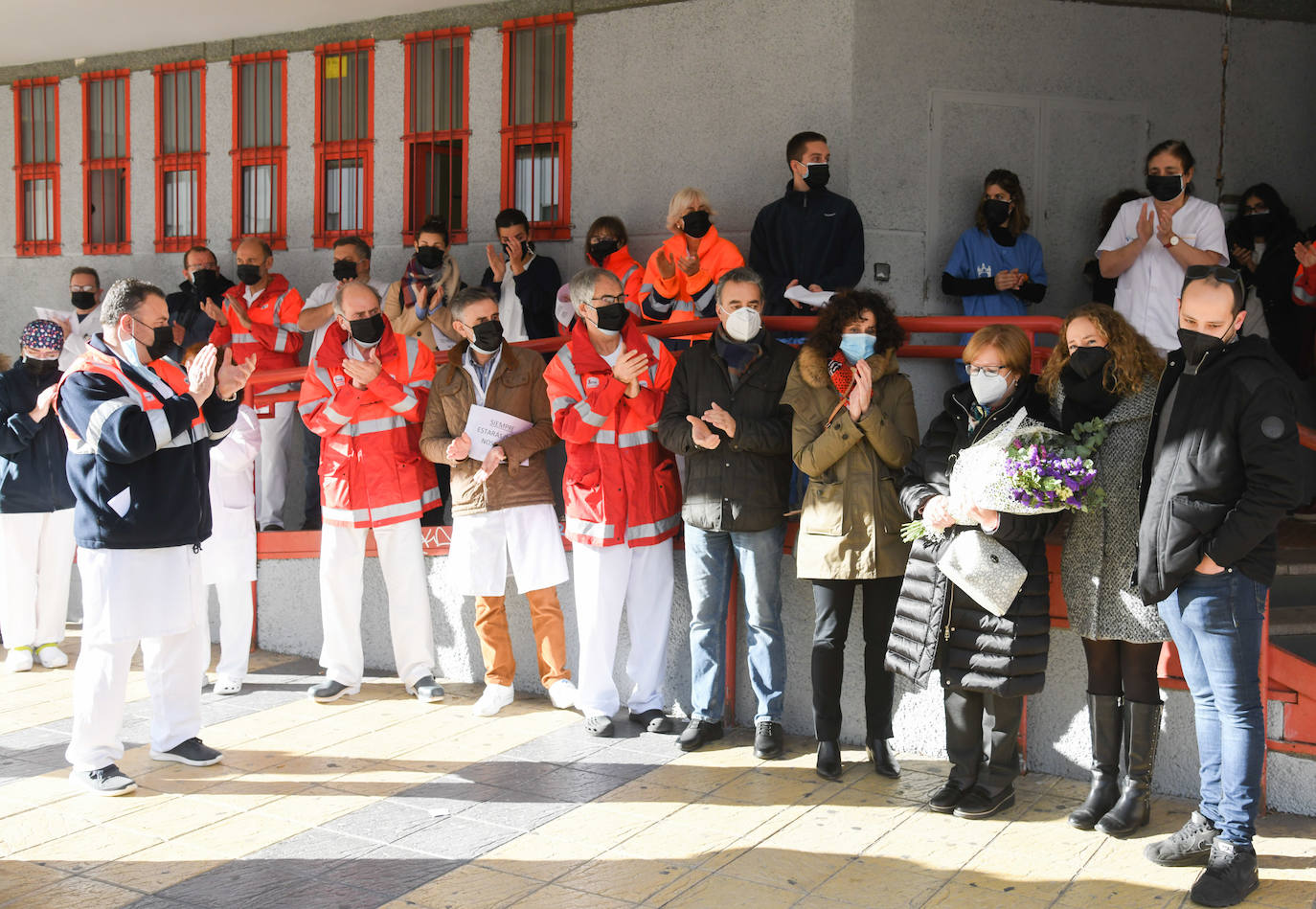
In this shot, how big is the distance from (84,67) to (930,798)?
9.64m

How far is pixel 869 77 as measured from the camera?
7430 millimetres

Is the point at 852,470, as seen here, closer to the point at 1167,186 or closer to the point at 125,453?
the point at 1167,186

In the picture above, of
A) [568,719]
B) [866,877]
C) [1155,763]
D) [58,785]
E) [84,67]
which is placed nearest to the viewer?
[866,877]

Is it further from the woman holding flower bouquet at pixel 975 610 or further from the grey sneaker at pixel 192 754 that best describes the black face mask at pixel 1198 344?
the grey sneaker at pixel 192 754

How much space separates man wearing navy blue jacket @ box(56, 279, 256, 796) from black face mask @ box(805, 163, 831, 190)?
317 cm

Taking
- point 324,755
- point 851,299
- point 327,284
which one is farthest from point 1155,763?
point 327,284

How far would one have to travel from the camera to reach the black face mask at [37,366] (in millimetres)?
7703

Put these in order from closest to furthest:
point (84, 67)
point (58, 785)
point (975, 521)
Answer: point (975, 521) → point (58, 785) → point (84, 67)

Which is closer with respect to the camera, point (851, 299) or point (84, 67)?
point (851, 299)

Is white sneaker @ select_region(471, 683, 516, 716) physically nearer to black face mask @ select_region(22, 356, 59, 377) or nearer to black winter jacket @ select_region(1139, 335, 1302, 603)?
black winter jacket @ select_region(1139, 335, 1302, 603)

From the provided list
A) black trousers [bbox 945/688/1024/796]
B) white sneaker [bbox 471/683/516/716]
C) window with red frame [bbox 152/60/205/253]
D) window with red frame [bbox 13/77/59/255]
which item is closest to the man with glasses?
white sneaker [bbox 471/683/516/716]

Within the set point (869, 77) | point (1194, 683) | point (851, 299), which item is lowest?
point (1194, 683)

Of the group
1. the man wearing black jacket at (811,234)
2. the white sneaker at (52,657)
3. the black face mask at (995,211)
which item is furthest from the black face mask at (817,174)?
the white sneaker at (52,657)

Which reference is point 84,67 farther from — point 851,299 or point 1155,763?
point 1155,763
